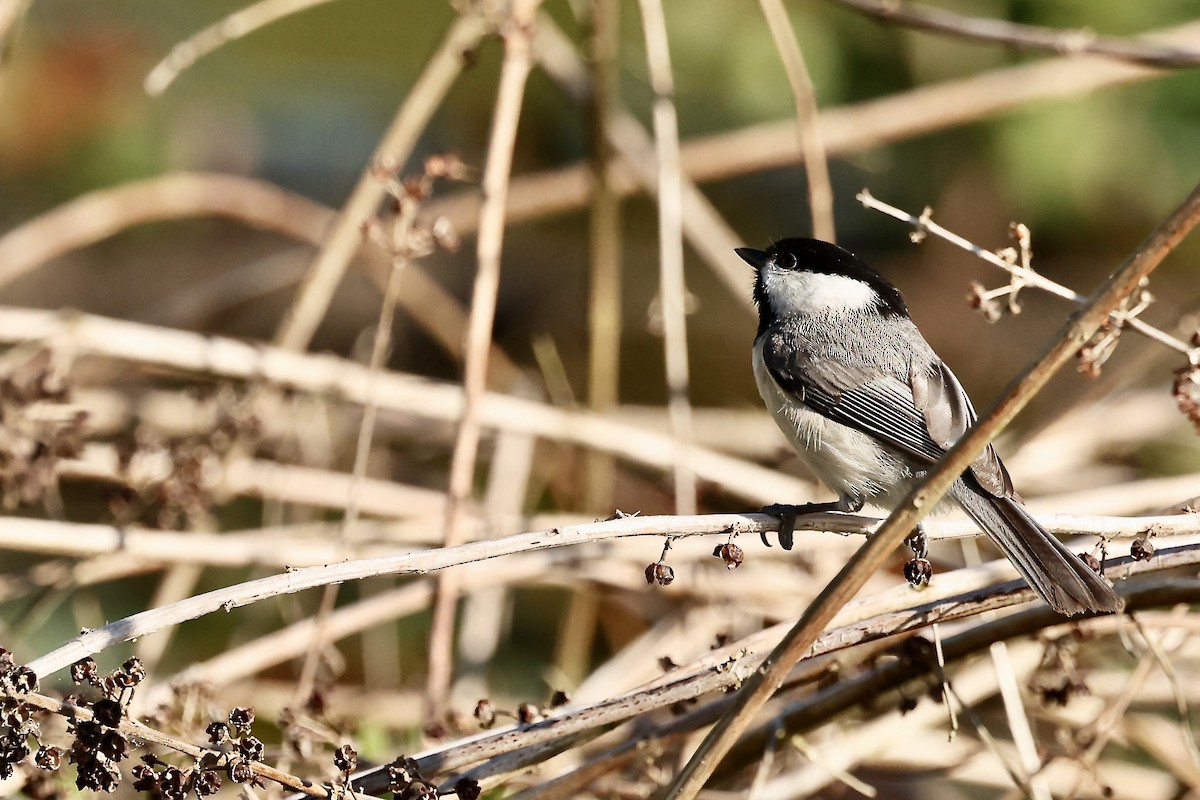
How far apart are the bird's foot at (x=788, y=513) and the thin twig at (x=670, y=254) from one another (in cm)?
39

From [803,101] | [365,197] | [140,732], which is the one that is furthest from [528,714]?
[803,101]

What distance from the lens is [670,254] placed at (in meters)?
3.07

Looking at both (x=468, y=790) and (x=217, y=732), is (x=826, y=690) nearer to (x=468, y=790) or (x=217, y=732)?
(x=468, y=790)

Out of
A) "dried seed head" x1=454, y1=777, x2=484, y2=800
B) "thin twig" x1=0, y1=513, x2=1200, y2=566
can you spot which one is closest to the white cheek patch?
"thin twig" x1=0, y1=513, x2=1200, y2=566

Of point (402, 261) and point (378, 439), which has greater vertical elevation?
point (378, 439)

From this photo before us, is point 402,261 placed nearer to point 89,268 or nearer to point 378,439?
point 378,439

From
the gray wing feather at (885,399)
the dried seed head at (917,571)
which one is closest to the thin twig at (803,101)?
the gray wing feather at (885,399)

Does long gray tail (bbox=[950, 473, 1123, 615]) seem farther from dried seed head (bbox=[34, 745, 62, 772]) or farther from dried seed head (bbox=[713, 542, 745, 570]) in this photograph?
dried seed head (bbox=[34, 745, 62, 772])

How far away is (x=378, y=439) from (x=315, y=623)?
57.9 inches

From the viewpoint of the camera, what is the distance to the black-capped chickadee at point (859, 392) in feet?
8.39

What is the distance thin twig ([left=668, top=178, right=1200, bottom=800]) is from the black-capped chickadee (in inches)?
→ 28.2

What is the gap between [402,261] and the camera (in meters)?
2.46

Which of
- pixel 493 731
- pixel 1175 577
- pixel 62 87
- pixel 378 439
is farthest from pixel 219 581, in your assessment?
pixel 1175 577

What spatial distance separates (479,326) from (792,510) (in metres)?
0.85
